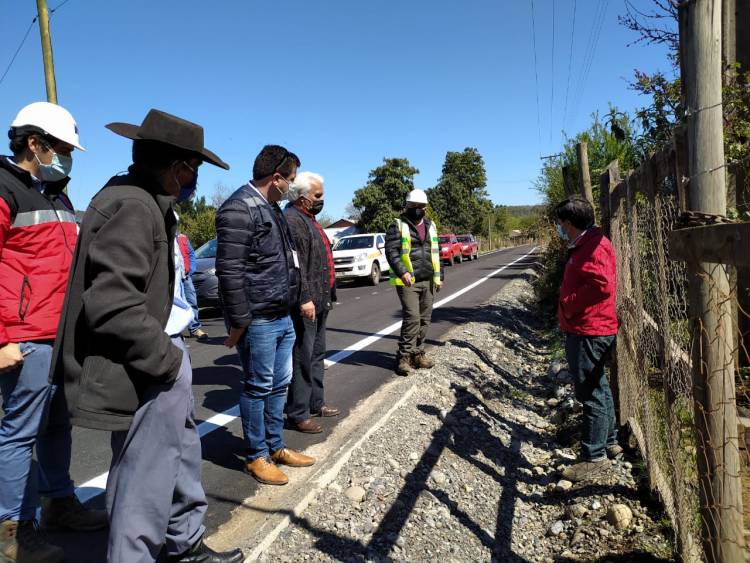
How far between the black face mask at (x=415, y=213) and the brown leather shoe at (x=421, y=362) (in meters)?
1.59

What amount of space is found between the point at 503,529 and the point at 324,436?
1581 millimetres

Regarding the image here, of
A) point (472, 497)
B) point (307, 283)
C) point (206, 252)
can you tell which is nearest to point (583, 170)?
point (307, 283)

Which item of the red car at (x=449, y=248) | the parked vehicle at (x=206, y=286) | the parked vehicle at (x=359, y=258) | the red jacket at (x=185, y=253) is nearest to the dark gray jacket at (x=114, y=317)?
the red jacket at (x=185, y=253)

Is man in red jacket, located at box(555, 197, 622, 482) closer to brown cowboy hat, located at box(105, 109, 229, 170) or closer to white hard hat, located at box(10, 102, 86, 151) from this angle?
brown cowboy hat, located at box(105, 109, 229, 170)

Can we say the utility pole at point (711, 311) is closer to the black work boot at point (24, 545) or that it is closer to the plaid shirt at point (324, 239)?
the black work boot at point (24, 545)

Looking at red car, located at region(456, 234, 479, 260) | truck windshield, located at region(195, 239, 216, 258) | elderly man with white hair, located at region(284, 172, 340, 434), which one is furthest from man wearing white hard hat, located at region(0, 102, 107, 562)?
red car, located at region(456, 234, 479, 260)

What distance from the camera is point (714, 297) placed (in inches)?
70.6

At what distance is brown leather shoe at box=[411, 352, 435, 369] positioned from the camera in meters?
6.13

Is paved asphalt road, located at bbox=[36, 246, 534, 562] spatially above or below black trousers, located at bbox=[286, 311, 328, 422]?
below

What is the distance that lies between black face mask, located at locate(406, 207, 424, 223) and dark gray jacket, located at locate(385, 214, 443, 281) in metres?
0.05

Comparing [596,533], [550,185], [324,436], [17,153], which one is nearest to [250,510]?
[324,436]

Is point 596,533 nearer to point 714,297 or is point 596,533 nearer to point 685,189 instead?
point 714,297

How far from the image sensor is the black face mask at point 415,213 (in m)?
5.84

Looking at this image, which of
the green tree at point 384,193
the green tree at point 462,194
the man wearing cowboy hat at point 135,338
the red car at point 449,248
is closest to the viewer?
the man wearing cowboy hat at point 135,338
